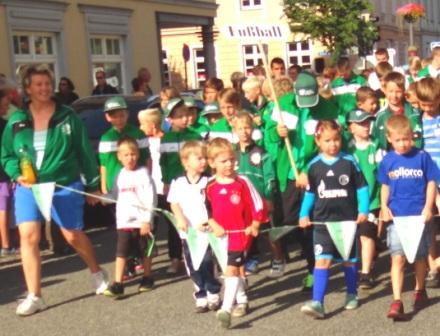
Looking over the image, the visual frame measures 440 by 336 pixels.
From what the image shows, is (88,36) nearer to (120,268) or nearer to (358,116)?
(120,268)

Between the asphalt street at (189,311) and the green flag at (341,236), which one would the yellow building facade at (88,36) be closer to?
the asphalt street at (189,311)

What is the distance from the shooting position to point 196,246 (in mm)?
7109

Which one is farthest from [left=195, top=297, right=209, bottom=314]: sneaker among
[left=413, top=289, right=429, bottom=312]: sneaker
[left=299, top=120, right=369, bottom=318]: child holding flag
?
[left=413, top=289, right=429, bottom=312]: sneaker

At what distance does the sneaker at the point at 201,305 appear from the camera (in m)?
7.26

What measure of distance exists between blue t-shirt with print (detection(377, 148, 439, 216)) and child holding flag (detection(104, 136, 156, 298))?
7.08 ft

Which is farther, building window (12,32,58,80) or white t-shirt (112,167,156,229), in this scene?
building window (12,32,58,80)

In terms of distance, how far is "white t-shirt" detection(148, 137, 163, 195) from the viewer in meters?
8.89

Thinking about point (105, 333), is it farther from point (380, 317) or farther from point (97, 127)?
point (97, 127)

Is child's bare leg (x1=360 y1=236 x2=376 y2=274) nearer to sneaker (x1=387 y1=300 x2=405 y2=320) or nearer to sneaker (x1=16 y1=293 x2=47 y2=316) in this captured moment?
sneaker (x1=387 y1=300 x2=405 y2=320)

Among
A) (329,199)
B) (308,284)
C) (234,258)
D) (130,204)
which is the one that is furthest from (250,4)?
(234,258)

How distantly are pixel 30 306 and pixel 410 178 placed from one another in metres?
3.15

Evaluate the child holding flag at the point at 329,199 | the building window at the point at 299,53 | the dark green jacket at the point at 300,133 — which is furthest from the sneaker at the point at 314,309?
the building window at the point at 299,53

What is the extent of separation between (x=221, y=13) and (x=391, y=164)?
142 ft

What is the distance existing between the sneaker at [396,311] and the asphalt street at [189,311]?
54mm
